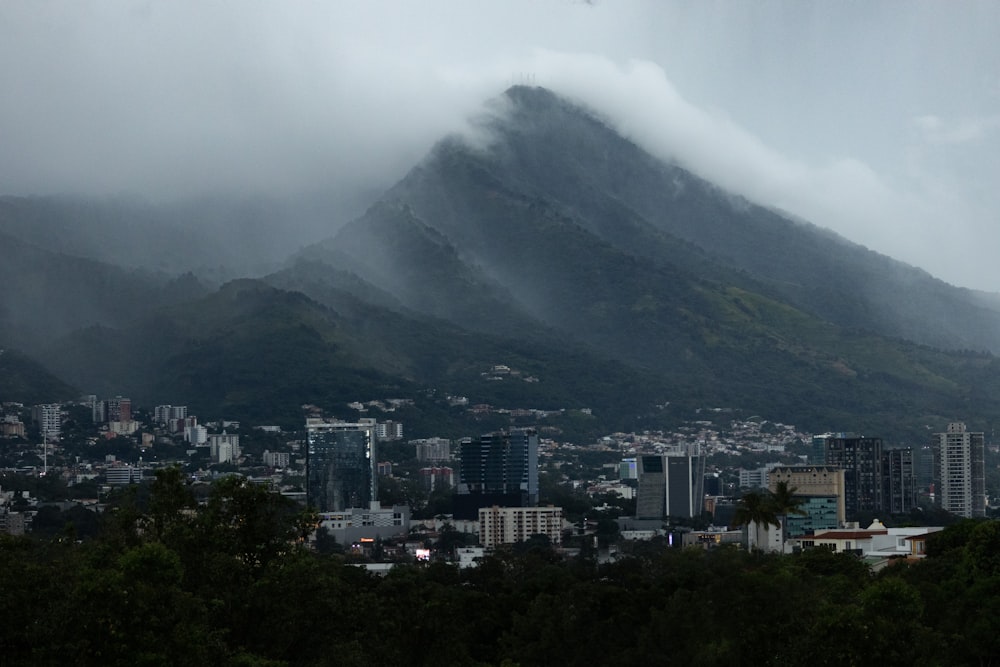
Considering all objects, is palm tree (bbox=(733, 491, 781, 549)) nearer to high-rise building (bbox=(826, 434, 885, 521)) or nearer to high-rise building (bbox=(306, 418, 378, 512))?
high-rise building (bbox=(826, 434, 885, 521))

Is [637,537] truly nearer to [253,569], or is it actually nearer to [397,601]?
[397,601]

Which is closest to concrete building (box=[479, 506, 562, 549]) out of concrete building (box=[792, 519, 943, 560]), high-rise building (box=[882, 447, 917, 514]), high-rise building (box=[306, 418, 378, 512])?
high-rise building (box=[306, 418, 378, 512])

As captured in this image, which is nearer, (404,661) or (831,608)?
(831,608)

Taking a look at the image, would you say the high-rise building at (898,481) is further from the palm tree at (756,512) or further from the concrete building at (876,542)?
the palm tree at (756,512)

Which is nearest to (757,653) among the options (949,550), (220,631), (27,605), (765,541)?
(220,631)

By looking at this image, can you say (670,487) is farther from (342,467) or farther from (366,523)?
(366,523)

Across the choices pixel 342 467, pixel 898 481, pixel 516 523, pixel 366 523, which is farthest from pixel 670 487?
pixel 366 523

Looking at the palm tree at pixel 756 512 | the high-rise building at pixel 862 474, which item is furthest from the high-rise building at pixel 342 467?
the palm tree at pixel 756 512
